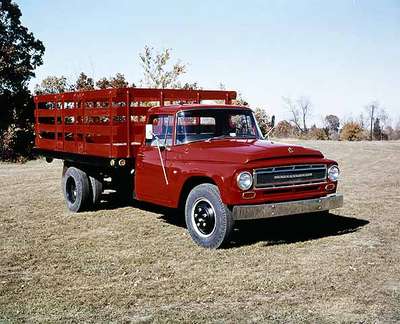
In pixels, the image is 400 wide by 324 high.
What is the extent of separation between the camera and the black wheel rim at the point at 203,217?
7.02 m

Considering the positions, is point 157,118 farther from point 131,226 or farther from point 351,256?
point 351,256

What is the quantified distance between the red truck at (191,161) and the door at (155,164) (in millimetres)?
16

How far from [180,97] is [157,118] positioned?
1458mm

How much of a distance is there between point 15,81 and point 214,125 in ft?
78.5

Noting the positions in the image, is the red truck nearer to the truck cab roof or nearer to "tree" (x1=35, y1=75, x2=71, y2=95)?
the truck cab roof

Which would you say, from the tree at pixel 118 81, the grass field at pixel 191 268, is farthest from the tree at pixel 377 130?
the grass field at pixel 191 268

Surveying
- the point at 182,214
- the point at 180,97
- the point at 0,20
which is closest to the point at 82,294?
the point at 182,214

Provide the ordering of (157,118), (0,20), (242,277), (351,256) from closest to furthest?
1. (242,277)
2. (351,256)
3. (157,118)
4. (0,20)

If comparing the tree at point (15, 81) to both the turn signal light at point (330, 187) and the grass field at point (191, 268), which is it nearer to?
the grass field at point (191, 268)

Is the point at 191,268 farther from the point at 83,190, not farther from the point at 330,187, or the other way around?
the point at 83,190

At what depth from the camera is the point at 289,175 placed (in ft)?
23.0

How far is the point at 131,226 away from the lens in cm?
874

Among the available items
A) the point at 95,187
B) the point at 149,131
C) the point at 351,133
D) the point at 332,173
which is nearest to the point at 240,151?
the point at 332,173

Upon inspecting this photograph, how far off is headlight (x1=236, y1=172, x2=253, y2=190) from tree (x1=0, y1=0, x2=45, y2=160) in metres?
23.0
